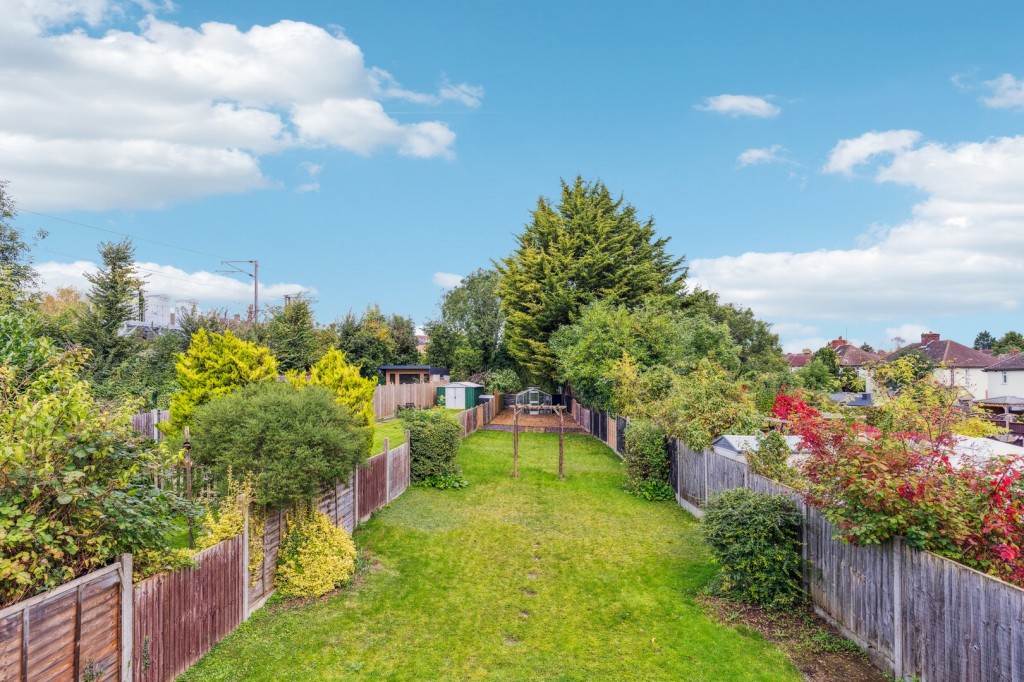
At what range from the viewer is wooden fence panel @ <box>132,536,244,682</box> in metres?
5.00

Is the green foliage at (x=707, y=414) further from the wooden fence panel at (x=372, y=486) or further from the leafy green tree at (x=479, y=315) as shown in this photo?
the leafy green tree at (x=479, y=315)

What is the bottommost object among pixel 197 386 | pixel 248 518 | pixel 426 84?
pixel 248 518

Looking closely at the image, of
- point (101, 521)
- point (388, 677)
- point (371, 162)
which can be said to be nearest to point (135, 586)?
point (101, 521)

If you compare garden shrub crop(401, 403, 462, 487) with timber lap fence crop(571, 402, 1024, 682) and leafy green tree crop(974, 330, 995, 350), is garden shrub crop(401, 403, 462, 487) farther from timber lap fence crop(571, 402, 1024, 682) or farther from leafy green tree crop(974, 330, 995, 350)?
leafy green tree crop(974, 330, 995, 350)

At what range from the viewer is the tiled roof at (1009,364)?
4387 centimetres

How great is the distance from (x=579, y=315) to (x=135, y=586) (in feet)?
101

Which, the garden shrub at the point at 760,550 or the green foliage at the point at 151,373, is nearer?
the garden shrub at the point at 760,550

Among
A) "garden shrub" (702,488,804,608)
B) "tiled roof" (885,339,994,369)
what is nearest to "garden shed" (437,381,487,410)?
"garden shrub" (702,488,804,608)

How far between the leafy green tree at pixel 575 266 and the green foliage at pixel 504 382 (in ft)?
15.0

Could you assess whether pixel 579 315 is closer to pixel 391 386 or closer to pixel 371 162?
pixel 391 386

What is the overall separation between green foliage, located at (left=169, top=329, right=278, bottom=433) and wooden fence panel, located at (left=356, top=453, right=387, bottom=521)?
463 centimetres

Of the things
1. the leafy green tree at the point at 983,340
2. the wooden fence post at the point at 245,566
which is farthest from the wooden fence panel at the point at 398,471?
the leafy green tree at the point at 983,340

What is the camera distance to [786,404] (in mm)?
14898

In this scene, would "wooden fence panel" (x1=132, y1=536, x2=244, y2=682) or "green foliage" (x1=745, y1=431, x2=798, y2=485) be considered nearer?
"wooden fence panel" (x1=132, y1=536, x2=244, y2=682)
